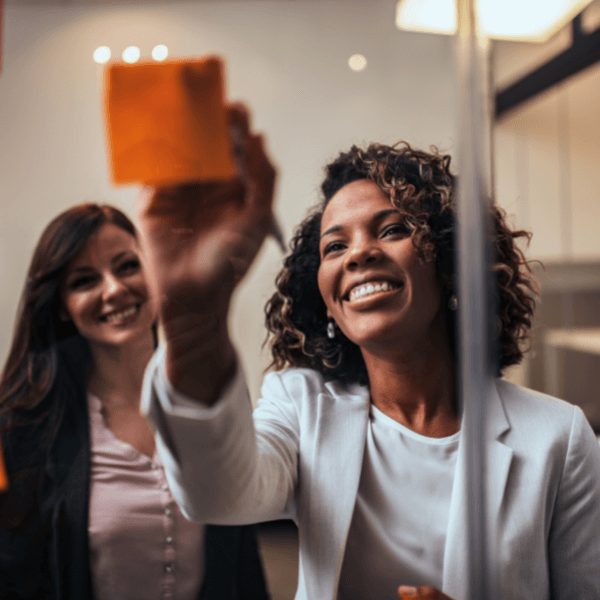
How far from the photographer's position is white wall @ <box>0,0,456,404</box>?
551 mm

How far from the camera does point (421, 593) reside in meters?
0.60

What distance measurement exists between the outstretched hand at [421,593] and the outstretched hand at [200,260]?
322 mm

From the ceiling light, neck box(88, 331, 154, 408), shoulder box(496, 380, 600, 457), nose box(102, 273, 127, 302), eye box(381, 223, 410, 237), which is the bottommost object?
shoulder box(496, 380, 600, 457)

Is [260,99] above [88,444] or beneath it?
above

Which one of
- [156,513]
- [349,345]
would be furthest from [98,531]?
[349,345]

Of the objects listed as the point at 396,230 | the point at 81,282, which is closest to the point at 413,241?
the point at 396,230

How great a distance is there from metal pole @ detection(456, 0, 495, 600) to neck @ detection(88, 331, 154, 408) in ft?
1.17

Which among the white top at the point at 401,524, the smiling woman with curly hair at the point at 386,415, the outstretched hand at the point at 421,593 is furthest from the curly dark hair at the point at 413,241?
the outstretched hand at the point at 421,593

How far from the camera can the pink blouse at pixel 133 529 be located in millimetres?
538

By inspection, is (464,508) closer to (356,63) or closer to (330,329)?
(330,329)

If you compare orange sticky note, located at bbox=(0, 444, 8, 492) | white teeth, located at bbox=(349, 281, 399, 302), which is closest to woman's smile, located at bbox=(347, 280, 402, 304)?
white teeth, located at bbox=(349, 281, 399, 302)

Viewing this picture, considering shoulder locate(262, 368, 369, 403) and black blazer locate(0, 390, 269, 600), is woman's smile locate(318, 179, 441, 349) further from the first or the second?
black blazer locate(0, 390, 269, 600)

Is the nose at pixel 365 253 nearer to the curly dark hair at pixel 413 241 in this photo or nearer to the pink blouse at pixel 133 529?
the curly dark hair at pixel 413 241

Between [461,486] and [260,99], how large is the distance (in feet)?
1.56
